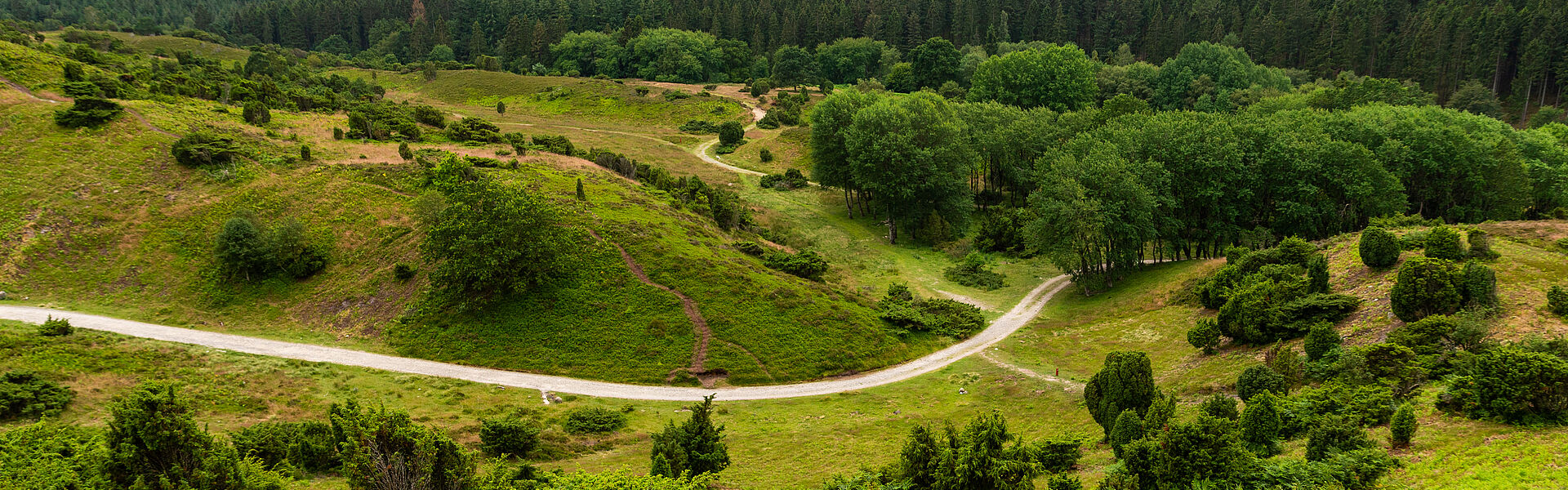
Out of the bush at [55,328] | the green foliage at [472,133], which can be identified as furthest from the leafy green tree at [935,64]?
the bush at [55,328]

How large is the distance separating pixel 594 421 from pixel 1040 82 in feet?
315

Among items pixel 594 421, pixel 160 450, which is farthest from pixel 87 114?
pixel 160 450

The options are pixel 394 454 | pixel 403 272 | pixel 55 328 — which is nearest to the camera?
pixel 394 454

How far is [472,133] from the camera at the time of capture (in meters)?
78.6

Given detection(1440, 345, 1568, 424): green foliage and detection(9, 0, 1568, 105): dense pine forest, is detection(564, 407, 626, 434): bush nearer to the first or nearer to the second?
detection(1440, 345, 1568, 424): green foliage

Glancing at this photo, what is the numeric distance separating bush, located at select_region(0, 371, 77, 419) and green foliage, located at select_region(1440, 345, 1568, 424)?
166 feet

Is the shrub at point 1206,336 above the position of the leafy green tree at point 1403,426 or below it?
below

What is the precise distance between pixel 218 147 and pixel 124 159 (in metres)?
6.40

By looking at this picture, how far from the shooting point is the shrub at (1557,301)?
3069 centimetres

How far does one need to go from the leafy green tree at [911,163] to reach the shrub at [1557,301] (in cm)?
4704

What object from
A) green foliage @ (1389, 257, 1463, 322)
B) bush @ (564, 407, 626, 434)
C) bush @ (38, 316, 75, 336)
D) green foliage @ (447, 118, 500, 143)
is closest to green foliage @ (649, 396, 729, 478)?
bush @ (564, 407, 626, 434)

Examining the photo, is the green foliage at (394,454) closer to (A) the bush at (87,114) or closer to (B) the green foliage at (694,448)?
(B) the green foliage at (694,448)

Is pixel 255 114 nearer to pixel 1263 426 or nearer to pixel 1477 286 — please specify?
pixel 1263 426

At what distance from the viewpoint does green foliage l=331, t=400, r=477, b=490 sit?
66.7 ft
